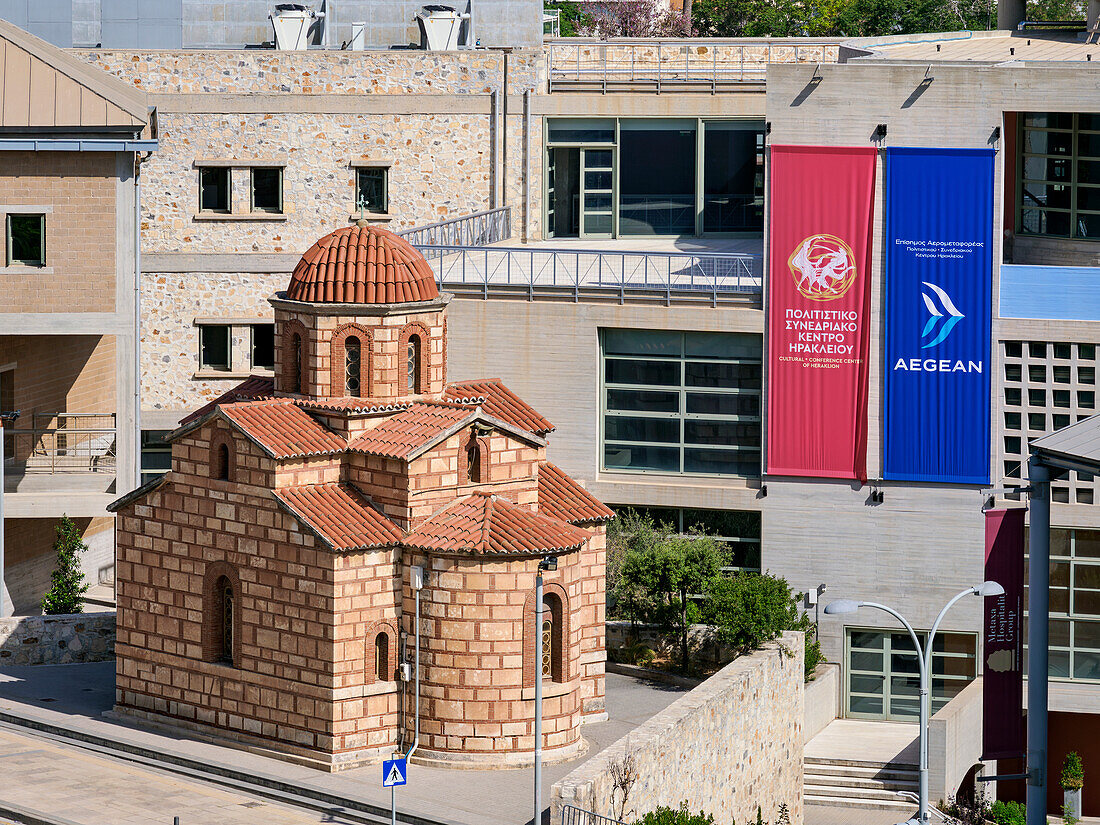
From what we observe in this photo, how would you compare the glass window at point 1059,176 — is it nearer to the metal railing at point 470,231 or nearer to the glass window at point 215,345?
the metal railing at point 470,231

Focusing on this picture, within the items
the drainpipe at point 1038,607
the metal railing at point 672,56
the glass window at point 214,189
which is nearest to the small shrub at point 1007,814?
the drainpipe at point 1038,607

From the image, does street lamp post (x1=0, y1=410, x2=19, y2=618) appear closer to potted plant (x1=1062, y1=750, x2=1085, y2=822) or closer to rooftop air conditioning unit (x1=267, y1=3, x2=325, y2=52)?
rooftop air conditioning unit (x1=267, y1=3, x2=325, y2=52)

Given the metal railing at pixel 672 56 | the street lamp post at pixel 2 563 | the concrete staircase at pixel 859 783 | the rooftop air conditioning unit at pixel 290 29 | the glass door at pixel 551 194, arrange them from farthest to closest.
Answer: the metal railing at pixel 672 56
the rooftop air conditioning unit at pixel 290 29
the glass door at pixel 551 194
the street lamp post at pixel 2 563
the concrete staircase at pixel 859 783

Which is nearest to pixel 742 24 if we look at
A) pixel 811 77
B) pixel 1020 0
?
pixel 1020 0

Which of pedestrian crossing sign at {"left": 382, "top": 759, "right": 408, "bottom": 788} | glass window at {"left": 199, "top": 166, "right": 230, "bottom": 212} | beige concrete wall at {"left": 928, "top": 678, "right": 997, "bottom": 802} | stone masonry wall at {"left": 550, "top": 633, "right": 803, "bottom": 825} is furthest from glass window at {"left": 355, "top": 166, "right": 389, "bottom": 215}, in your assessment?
pedestrian crossing sign at {"left": 382, "top": 759, "right": 408, "bottom": 788}

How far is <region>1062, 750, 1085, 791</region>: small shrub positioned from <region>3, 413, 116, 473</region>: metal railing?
25.3 m

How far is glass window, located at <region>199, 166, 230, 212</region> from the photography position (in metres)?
60.4

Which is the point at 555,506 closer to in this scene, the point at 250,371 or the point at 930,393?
the point at 930,393

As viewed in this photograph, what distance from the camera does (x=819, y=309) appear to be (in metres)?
50.8

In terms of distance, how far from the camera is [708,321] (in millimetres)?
51156

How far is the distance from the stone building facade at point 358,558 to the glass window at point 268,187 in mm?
18112

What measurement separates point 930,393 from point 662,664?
965 cm

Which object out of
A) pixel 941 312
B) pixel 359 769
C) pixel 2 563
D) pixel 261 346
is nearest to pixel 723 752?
pixel 359 769

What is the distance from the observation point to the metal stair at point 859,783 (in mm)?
47938
